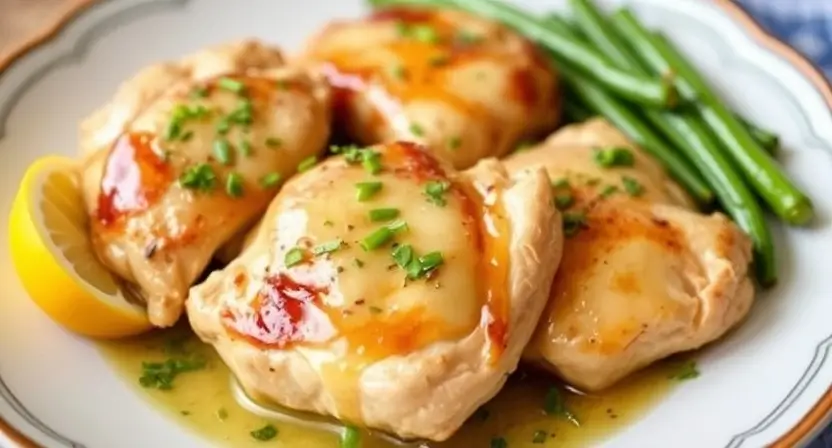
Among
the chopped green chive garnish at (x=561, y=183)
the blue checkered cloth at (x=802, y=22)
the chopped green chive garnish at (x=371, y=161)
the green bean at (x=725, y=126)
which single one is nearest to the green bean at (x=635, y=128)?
the green bean at (x=725, y=126)

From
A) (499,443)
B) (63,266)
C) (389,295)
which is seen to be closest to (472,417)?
(499,443)

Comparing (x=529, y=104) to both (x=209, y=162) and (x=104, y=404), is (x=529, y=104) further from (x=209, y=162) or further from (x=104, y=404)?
(x=104, y=404)

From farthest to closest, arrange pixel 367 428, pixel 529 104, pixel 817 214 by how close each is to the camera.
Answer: pixel 529 104
pixel 817 214
pixel 367 428

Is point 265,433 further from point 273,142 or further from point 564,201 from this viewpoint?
point 564,201

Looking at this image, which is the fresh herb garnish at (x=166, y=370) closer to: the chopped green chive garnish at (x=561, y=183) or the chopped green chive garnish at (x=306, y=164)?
the chopped green chive garnish at (x=306, y=164)

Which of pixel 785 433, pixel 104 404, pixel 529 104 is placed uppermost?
pixel 529 104

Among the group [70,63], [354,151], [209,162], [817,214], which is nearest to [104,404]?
[209,162]

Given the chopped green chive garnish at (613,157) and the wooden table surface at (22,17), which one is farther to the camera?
the wooden table surface at (22,17)
